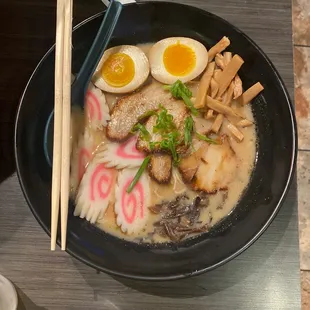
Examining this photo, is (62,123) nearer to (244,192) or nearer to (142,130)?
(142,130)

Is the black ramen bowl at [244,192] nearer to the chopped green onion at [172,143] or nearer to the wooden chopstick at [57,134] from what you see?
the wooden chopstick at [57,134]

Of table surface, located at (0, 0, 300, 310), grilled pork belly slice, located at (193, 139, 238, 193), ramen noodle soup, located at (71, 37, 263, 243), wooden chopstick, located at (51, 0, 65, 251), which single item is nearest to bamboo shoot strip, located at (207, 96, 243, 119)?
ramen noodle soup, located at (71, 37, 263, 243)

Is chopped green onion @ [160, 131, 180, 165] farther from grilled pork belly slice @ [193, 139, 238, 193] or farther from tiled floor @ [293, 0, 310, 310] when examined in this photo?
tiled floor @ [293, 0, 310, 310]

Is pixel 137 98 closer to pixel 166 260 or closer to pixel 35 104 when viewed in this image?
pixel 35 104

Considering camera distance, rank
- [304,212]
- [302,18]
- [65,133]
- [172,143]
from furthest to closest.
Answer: [302,18] → [304,212] → [172,143] → [65,133]

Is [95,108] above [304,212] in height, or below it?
above

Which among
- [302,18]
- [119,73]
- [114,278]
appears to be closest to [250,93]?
[119,73]

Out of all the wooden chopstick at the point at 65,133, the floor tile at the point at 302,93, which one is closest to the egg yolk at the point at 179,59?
the wooden chopstick at the point at 65,133

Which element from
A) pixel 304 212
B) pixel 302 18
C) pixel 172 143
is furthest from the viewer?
pixel 302 18
